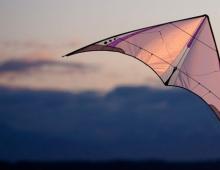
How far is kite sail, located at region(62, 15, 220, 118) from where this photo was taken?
26.6 meters

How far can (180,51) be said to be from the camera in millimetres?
28391

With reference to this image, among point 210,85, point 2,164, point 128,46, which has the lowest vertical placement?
point 210,85

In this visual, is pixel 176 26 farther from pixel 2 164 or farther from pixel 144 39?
pixel 2 164

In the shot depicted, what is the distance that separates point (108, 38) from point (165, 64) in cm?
286

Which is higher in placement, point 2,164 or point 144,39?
point 2,164

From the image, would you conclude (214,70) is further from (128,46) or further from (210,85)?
(128,46)

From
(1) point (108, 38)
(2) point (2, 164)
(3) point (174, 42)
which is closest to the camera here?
(1) point (108, 38)

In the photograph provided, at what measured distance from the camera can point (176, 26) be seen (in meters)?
27.9

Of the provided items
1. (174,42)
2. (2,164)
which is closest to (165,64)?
(174,42)

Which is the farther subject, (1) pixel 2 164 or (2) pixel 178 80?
(1) pixel 2 164

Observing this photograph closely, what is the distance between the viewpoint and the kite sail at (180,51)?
2662cm

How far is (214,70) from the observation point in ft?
88.1

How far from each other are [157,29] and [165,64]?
144cm

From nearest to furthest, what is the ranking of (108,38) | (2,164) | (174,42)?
(108,38) → (174,42) → (2,164)
